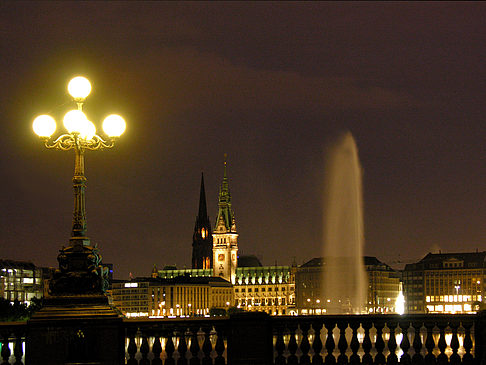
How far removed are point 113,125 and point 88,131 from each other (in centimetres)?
83

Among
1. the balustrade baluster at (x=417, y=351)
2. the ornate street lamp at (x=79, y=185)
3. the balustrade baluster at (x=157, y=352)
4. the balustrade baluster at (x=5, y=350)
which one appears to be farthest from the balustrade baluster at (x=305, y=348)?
the balustrade baluster at (x=5, y=350)

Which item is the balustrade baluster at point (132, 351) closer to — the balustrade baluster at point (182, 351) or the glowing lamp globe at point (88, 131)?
the balustrade baluster at point (182, 351)

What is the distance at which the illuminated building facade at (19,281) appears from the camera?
179 metres

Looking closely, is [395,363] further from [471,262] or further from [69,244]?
[471,262]

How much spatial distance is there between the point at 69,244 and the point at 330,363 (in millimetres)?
4981

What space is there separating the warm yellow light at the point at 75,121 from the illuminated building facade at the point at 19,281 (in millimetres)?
160787

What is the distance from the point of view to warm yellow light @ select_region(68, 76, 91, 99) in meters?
18.5

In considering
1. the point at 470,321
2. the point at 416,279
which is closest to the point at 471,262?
the point at 416,279

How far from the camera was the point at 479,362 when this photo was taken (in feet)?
54.3

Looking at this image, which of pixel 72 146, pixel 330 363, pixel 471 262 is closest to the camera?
pixel 330 363

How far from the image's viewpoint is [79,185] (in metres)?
17.7

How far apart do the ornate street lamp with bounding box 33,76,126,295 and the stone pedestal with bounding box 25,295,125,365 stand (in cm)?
51

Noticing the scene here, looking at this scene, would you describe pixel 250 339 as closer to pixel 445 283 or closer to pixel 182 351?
pixel 182 351

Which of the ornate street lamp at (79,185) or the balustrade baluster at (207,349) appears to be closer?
the balustrade baluster at (207,349)
